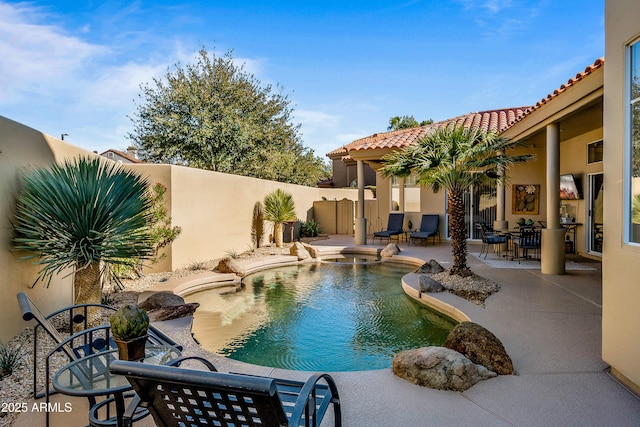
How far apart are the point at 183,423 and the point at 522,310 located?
5.62 m

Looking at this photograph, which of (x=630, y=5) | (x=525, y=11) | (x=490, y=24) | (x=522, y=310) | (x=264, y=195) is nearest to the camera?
(x=630, y=5)

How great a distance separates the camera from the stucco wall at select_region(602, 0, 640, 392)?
3.50 meters

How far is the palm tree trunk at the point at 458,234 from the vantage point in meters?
8.12

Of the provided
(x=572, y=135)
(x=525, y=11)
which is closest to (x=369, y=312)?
(x=572, y=135)

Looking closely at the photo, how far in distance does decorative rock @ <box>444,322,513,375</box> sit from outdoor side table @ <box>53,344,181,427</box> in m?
3.00

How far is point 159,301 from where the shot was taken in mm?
6586

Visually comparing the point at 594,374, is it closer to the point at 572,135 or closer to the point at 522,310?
the point at 522,310

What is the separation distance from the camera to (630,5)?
358 centimetres

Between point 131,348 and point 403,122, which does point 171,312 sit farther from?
point 403,122

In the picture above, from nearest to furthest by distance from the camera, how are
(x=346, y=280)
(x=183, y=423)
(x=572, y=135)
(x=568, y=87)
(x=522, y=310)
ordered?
(x=183, y=423), (x=522, y=310), (x=568, y=87), (x=346, y=280), (x=572, y=135)

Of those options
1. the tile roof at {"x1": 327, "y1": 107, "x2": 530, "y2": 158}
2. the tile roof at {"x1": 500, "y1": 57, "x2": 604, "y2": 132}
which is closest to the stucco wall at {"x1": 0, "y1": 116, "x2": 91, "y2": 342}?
the tile roof at {"x1": 500, "y1": 57, "x2": 604, "y2": 132}

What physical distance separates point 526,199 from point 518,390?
11490mm

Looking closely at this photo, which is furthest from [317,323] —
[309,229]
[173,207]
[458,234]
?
[309,229]

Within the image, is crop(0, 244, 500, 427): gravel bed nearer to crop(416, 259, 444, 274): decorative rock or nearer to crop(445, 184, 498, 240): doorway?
crop(416, 259, 444, 274): decorative rock
